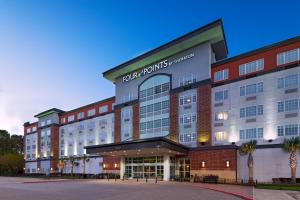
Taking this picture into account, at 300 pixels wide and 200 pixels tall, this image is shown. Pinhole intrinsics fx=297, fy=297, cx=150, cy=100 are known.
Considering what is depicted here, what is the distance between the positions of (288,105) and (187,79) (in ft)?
57.5

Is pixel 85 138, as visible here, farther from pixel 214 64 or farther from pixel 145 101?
pixel 214 64

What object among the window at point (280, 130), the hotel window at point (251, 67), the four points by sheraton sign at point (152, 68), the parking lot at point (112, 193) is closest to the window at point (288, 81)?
the hotel window at point (251, 67)

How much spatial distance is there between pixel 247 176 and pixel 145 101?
24254mm

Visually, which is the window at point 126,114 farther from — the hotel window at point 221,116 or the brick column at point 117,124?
the hotel window at point 221,116

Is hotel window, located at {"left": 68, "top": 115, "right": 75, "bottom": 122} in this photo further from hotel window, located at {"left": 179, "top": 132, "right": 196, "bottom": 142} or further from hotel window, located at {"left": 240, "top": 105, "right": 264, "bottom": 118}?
hotel window, located at {"left": 240, "top": 105, "right": 264, "bottom": 118}

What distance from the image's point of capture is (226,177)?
137 ft

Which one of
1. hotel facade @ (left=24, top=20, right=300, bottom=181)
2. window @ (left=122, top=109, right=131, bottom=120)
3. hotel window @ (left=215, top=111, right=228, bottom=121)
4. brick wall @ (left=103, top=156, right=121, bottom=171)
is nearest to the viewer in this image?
hotel facade @ (left=24, top=20, right=300, bottom=181)

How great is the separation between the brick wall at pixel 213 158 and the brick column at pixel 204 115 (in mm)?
1896

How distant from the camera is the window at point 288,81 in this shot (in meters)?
38.0

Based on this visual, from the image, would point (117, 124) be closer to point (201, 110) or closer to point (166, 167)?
point (166, 167)

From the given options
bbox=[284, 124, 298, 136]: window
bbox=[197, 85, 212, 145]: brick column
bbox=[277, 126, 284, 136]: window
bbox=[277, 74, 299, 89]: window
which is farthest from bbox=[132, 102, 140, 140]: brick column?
bbox=[284, 124, 298, 136]: window

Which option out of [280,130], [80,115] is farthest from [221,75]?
[80,115]

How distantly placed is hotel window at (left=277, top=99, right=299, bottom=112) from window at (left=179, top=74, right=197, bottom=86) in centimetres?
1474

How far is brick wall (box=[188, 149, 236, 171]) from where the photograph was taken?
41.8m
